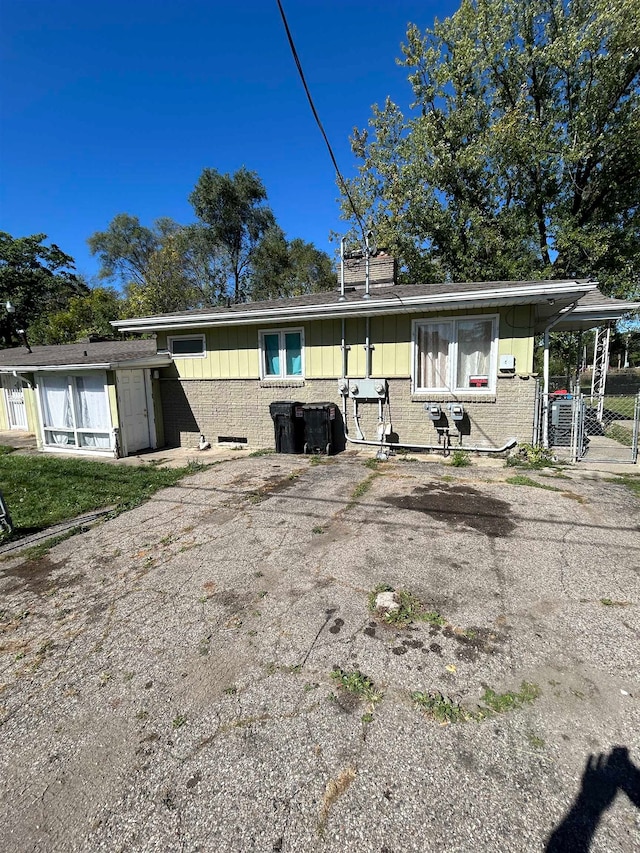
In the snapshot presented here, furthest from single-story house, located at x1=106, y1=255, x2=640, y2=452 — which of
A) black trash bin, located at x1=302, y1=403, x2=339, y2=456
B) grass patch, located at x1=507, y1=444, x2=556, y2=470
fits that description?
black trash bin, located at x1=302, y1=403, x2=339, y2=456

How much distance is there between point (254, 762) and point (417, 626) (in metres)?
1.43

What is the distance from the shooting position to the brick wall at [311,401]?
7.88 meters

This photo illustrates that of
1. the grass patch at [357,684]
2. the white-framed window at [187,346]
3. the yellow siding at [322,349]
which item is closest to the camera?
the grass patch at [357,684]

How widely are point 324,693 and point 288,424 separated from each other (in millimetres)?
7018

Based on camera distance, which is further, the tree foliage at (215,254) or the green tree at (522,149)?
the tree foliage at (215,254)

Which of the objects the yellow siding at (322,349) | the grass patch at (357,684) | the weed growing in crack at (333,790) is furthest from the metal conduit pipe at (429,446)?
the weed growing in crack at (333,790)

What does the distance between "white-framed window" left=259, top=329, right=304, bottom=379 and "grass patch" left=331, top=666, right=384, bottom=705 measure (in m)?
7.58

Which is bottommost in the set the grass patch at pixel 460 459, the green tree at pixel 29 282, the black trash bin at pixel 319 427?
the grass patch at pixel 460 459

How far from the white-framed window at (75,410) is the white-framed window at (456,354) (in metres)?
7.48

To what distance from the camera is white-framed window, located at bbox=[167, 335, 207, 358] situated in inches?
415

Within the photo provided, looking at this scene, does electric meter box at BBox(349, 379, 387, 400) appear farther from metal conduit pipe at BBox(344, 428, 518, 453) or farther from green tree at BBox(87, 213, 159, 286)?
green tree at BBox(87, 213, 159, 286)

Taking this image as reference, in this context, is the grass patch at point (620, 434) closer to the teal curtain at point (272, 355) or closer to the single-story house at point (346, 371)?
the single-story house at point (346, 371)

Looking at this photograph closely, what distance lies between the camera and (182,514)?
5656 mm

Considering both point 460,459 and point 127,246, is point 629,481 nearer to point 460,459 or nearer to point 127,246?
point 460,459
